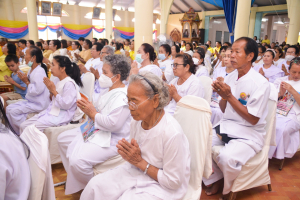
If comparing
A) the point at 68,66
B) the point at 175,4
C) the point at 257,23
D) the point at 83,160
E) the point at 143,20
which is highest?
the point at 175,4

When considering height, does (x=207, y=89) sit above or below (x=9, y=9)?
below

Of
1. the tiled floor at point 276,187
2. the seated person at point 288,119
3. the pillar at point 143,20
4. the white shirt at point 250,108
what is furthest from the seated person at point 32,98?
the seated person at point 288,119

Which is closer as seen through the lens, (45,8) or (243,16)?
(243,16)

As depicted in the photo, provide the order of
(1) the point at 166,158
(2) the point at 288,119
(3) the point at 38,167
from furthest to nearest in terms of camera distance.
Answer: (2) the point at 288,119 → (1) the point at 166,158 → (3) the point at 38,167

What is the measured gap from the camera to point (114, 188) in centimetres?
161

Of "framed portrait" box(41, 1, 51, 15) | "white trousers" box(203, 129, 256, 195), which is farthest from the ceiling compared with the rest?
"white trousers" box(203, 129, 256, 195)

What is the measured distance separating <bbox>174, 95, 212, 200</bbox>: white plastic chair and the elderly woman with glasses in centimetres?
21

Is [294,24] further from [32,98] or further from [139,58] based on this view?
[32,98]

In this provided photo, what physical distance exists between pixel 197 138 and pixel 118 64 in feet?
3.90

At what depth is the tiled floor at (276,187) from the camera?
8.11 ft

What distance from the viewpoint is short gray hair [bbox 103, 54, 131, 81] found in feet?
8.04

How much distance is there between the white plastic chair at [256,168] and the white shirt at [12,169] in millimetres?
1766

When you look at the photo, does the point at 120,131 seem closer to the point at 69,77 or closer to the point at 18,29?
the point at 69,77

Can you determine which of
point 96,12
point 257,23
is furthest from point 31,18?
point 257,23
